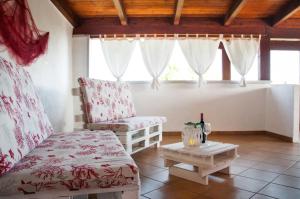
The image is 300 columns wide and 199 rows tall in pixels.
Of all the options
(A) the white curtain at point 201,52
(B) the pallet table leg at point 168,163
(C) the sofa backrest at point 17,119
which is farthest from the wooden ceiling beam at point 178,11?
(C) the sofa backrest at point 17,119

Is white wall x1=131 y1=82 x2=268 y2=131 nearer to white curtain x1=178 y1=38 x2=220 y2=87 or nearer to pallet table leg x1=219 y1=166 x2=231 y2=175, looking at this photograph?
white curtain x1=178 y1=38 x2=220 y2=87

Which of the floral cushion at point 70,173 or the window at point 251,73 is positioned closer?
the floral cushion at point 70,173

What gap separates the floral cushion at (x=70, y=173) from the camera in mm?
954

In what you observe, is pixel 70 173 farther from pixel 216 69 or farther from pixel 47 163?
pixel 216 69

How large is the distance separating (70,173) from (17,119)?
0.47 metres

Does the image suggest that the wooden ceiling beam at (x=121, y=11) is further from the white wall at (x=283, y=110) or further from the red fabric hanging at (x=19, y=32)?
the white wall at (x=283, y=110)

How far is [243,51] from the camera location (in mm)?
4148

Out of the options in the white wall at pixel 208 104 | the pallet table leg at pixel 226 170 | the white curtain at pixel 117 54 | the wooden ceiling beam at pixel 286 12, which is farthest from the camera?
the white wall at pixel 208 104

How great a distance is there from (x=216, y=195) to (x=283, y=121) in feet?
8.59

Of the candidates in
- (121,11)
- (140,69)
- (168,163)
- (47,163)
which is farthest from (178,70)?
(47,163)

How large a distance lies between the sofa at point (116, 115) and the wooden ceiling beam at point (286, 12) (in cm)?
248

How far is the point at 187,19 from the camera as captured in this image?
4.14 m

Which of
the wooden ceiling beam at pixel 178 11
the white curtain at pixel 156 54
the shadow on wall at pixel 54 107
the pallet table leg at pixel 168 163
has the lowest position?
the pallet table leg at pixel 168 163

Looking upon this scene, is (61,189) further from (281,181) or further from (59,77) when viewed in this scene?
(59,77)
